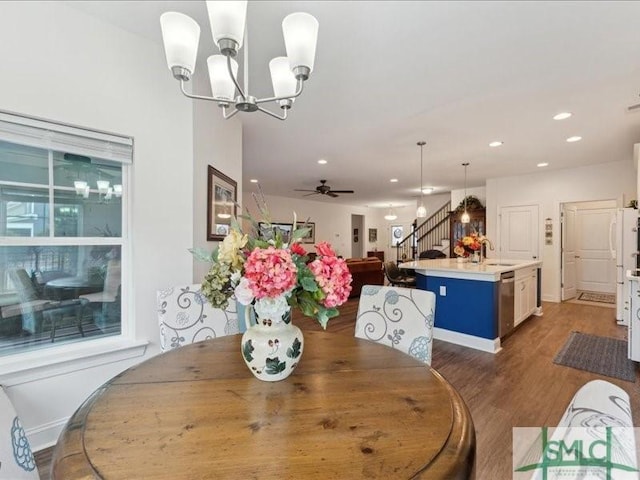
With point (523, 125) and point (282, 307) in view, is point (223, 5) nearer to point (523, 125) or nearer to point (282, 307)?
point (282, 307)

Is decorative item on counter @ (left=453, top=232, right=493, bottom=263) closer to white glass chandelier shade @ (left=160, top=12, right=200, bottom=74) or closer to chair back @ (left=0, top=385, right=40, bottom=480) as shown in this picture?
white glass chandelier shade @ (left=160, top=12, right=200, bottom=74)

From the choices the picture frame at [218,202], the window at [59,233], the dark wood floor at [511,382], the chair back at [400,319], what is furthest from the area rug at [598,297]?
the window at [59,233]

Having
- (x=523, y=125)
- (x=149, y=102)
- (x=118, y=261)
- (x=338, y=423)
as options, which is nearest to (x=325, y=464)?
(x=338, y=423)

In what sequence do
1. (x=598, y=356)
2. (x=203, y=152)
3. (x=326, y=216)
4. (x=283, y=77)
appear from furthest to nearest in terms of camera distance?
(x=326, y=216), (x=598, y=356), (x=203, y=152), (x=283, y=77)

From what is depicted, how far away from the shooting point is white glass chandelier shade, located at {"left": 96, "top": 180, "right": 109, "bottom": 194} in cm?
214

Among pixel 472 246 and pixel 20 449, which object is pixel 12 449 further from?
pixel 472 246

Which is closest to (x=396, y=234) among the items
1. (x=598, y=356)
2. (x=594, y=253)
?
(x=594, y=253)

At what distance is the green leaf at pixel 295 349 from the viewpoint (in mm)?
1094

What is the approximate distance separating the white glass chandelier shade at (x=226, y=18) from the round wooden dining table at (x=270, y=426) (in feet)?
4.32

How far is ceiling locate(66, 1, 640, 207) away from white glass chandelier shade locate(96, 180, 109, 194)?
1.05m

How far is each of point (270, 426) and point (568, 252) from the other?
7.85m

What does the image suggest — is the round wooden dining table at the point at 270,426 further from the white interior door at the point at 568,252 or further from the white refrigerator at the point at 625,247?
the white interior door at the point at 568,252

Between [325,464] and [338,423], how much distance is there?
0.53ft

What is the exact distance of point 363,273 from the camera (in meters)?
6.87
